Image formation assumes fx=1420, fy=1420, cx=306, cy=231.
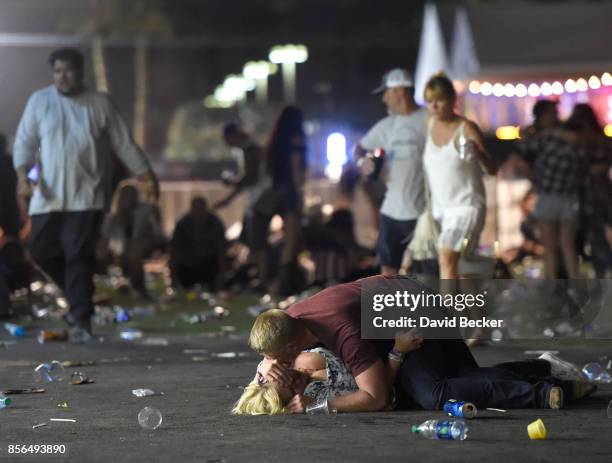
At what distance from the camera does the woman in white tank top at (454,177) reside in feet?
32.5

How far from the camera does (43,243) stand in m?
11.1

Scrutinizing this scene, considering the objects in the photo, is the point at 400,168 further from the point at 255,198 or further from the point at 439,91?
the point at 255,198

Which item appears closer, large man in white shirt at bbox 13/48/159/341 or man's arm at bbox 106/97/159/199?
large man in white shirt at bbox 13/48/159/341

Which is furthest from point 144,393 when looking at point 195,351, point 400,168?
point 400,168

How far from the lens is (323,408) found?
6.82 m

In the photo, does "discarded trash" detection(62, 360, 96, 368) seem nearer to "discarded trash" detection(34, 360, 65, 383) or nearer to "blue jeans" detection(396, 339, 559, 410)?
"discarded trash" detection(34, 360, 65, 383)

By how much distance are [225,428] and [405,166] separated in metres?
4.76

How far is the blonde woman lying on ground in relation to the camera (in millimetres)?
6770

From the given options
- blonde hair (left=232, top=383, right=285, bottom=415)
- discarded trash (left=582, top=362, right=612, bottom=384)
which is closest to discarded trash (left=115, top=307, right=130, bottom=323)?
discarded trash (left=582, top=362, right=612, bottom=384)

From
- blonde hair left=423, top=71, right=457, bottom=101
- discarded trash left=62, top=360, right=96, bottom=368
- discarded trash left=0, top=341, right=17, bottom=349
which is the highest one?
blonde hair left=423, top=71, right=457, bottom=101

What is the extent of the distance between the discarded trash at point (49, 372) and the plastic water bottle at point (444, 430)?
10.2ft

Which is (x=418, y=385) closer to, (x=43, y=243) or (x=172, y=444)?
(x=172, y=444)

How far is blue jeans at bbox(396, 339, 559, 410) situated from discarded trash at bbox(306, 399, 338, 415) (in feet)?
1.29

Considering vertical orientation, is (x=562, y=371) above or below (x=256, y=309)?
above
